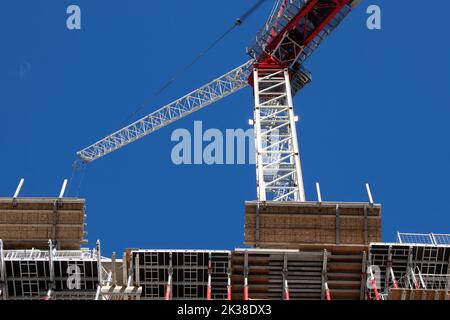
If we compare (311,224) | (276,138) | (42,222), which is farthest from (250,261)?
(276,138)

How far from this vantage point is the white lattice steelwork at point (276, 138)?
277ft

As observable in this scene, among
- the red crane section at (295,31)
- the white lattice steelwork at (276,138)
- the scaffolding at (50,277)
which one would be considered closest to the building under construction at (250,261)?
the scaffolding at (50,277)

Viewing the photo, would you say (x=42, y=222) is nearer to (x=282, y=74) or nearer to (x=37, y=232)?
(x=37, y=232)

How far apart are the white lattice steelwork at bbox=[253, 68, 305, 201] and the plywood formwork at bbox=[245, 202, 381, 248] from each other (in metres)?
12.1

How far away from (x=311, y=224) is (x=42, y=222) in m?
21.2

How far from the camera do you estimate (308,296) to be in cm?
5938

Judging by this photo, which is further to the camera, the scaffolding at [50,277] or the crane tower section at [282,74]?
the crane tower section at [282,74]

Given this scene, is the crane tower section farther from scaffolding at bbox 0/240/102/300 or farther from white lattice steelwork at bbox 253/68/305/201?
scaffolding at bbox 0/240/102/300

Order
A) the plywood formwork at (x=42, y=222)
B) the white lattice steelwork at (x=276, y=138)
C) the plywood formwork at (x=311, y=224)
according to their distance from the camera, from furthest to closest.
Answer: the white lattice steelwork at (x=276, y=138)
the plywood formwork at (x=311, y=224)
the plywood formwork at (x=42, y=222)

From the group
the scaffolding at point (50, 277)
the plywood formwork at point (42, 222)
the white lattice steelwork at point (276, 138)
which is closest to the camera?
the scaffolding at point (50, 277)

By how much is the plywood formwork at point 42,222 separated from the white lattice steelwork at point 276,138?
20411 millimetres

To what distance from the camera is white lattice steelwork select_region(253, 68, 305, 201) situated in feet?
277

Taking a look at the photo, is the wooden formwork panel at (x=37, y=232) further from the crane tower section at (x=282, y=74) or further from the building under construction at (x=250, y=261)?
the crane tower section at (x=282, y=74)
